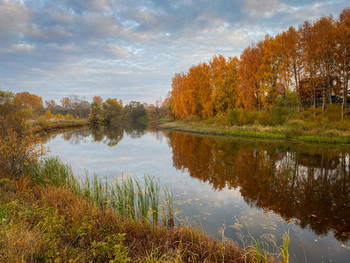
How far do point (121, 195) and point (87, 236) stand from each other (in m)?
1.57

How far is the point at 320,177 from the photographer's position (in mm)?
9469

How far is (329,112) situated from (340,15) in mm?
10863

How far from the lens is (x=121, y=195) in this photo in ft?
18.2

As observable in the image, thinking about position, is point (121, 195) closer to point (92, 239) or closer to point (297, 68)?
point (92, 239)

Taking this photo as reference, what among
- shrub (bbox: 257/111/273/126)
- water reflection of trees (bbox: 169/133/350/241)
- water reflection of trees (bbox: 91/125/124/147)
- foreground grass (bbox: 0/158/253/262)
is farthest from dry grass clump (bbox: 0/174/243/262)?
shrub (bbox: 257/111/273/126)

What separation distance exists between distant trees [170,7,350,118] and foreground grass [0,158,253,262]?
75.6ft

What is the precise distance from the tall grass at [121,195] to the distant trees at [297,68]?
2245 cm

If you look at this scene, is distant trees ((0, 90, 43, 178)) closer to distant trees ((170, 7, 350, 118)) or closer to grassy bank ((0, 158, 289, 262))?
grassy bank ((0, 158, 289, 262))

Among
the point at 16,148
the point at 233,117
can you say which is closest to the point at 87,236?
the point at 16,148

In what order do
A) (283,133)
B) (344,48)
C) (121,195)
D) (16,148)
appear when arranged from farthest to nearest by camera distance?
(283,133) → (344,48) → (16,148) → (121,195)

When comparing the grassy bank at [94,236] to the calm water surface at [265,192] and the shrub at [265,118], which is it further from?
the shrub at [265,118]

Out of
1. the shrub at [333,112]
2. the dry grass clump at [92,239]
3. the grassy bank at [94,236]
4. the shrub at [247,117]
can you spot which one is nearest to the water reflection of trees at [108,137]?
the grassy bank at [94,236]

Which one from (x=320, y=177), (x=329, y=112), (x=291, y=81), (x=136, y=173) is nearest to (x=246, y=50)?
(x=291, y=81)

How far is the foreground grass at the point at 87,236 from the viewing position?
3.07 meters
